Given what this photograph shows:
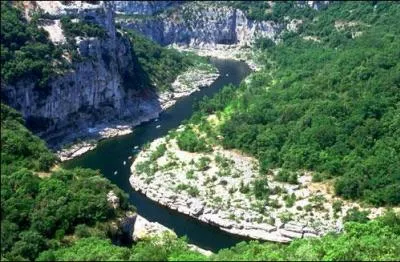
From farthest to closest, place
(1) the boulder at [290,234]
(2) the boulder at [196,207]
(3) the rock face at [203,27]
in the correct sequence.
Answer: (3) the rock face at [203,27], (2) the boulder at [196,207], (1) the boulder at [290,234]

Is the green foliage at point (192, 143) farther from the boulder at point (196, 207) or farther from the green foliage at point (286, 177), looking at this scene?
the boulder at point (196, 207)

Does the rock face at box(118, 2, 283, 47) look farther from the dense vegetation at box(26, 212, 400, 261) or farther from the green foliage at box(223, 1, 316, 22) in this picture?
the dense vegetation at box(26, 212, 400, 261)

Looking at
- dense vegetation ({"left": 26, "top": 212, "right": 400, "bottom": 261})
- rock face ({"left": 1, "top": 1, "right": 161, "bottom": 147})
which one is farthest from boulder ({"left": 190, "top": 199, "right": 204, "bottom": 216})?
rock face ({"left": 1, "top": 1, "right": 161, "bottom": 147})

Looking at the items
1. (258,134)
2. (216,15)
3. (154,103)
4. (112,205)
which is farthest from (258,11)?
(112,205)

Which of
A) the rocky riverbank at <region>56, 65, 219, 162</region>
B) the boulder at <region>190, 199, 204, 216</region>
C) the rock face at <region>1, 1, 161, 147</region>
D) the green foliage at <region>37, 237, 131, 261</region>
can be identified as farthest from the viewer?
the rocky riverbank at <region>56, 65, 219, 162</region>

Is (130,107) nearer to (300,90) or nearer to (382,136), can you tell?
(300,90)

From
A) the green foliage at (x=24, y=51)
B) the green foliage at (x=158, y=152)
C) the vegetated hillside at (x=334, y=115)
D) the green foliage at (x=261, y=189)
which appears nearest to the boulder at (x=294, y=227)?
the green foliage at (x=261, y=189)

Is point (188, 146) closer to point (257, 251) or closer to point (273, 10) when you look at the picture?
point (257, 251)
